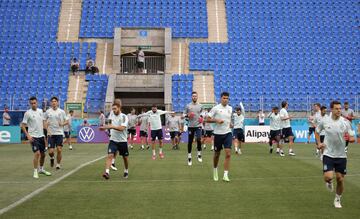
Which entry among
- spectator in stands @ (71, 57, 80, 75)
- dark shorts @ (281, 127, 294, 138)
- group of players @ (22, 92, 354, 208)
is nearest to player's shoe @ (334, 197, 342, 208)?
group of players @ (22, 92, 354, 208)

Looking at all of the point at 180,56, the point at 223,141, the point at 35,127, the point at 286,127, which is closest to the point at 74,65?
the point at 180,56

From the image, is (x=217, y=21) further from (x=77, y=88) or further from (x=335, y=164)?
(x=335, y=164)

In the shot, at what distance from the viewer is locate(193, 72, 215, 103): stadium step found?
4416 centimetres

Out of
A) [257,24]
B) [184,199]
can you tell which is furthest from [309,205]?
[257,24]

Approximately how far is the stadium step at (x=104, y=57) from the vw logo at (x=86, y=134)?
9.11 m

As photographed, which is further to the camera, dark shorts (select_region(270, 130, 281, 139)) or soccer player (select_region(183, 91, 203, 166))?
dark shorts (select_region(270, 130, 281, 139))

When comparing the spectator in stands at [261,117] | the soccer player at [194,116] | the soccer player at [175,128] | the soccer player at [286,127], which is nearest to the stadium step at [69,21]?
the spectator in stands at [261,117]

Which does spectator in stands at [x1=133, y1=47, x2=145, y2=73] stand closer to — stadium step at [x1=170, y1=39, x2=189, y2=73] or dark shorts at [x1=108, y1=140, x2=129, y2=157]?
stadium step at [x1=170, y1=39, x2=189, y2=73]

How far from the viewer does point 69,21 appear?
52438 millimetres

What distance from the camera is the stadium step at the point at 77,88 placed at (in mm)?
43750

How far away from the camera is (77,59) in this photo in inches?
1890

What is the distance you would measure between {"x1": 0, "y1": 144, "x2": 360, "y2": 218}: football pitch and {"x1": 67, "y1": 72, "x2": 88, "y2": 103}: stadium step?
80.2 ft

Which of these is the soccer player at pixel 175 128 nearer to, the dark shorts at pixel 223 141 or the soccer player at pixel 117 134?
the soccer player at pixel 117 134

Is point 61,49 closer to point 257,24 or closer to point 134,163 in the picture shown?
point 257,24
